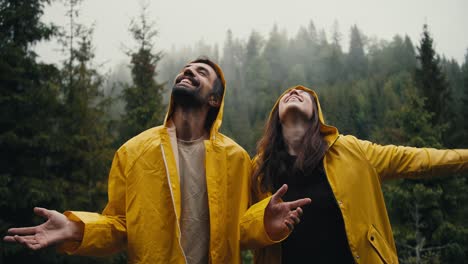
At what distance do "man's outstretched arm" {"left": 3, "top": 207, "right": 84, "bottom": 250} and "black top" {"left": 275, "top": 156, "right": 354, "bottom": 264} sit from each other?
1.89m

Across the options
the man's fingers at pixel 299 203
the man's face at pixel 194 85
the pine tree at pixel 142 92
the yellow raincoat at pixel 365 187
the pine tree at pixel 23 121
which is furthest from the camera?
the pine tree at pixel 142 92

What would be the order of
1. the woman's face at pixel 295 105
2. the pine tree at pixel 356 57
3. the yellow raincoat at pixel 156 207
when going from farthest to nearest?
the pine tree at pixel 356 57
the woman's face at pixel 295 105
the yellow raincoat at pixel 156 207

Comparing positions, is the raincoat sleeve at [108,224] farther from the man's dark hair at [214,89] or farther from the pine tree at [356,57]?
the pine tree at [356,57]

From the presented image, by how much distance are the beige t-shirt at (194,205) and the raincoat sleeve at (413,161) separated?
1.68 meters

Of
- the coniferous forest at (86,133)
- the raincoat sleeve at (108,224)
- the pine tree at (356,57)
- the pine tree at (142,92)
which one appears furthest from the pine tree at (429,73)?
the pine tree at (356,57)

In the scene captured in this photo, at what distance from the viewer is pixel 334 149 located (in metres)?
3.39

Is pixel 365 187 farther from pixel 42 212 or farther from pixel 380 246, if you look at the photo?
pixel 42 212

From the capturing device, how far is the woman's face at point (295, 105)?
3.61 meters

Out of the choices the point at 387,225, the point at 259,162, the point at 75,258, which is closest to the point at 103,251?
the point at 259,162

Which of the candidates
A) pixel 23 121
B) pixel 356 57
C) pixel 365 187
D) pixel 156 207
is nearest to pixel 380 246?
pixel 365 187

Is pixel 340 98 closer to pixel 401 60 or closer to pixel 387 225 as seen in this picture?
pixel 401 60

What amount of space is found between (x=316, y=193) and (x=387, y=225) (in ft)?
2.51

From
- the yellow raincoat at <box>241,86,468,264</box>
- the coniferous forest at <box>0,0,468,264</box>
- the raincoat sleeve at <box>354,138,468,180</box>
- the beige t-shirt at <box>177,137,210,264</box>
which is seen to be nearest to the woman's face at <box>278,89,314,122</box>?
the yellow raincoat at <box>241,86,468,264</box>

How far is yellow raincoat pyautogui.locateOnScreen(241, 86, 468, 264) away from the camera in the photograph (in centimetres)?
294
